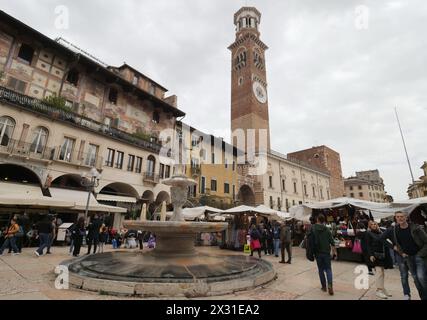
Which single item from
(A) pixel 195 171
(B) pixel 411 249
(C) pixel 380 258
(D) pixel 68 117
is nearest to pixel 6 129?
(D) pixel 68 117

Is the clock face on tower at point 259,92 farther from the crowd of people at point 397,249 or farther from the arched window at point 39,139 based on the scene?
the crowd of people at point 397,249

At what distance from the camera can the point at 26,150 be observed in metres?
14.8

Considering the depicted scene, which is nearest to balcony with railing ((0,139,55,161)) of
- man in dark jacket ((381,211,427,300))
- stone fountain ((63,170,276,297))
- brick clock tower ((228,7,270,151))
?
stone fountain ((63,170,276,297))

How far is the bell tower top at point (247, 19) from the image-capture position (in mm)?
51375

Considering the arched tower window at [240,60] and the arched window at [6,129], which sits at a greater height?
the arched tower window at [240,60]

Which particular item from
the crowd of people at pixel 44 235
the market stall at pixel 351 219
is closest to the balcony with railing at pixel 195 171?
the crowd of people at pixel 44 235

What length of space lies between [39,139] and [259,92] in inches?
1556

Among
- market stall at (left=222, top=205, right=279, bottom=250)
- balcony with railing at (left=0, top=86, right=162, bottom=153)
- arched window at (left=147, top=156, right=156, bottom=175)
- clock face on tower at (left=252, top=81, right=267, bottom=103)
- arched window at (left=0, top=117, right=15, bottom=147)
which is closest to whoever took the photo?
market stall at (left=222, top=205, right=279, bottom=250)

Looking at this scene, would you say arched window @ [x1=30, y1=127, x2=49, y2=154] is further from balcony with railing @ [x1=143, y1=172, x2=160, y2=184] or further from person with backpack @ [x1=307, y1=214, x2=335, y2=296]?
person with backpack @ [x1=307, y1=214, x2=335, y2=296]

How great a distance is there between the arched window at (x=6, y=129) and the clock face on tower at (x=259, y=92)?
3828cm

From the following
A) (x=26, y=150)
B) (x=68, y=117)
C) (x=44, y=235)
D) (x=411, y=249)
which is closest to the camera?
(x=411, y=249)

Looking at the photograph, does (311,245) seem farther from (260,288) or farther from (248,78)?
(248,78)

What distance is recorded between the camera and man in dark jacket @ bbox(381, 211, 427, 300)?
4090mm

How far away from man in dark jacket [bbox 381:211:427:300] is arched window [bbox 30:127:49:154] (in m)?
18.9
